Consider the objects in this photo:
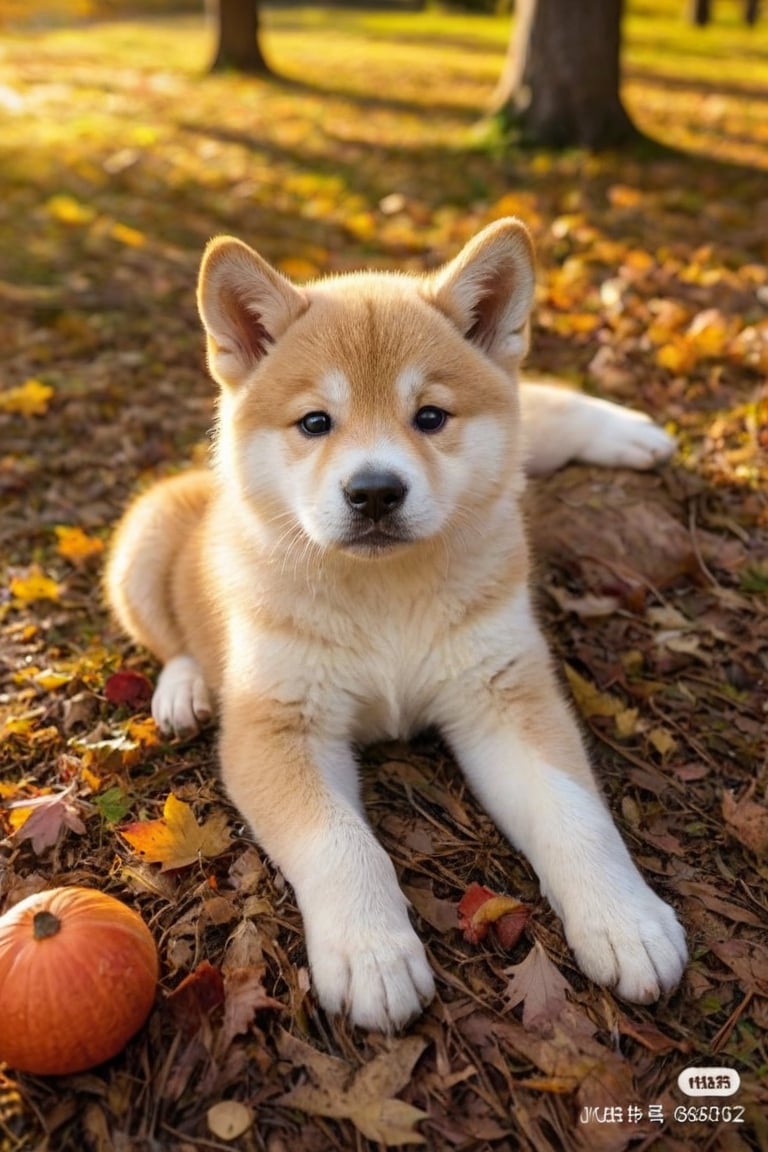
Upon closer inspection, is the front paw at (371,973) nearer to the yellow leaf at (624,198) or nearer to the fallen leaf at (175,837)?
the fallen leaf at (175,837)

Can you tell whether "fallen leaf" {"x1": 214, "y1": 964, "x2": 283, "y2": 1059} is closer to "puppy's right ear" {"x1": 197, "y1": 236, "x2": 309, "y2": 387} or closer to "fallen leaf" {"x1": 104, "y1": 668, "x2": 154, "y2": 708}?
"fallen leaf" {"x1": 104, "y1": 668, "x2": 154, "y2": 708}

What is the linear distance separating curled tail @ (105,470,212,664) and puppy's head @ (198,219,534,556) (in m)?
0.78

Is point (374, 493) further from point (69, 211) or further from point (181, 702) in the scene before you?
point (69, 211)

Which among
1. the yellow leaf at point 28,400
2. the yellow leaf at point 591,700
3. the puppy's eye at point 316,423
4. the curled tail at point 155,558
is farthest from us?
the yellow leaf at point 28,400

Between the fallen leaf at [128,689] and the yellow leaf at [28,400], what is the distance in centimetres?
228

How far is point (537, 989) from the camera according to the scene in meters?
2.31

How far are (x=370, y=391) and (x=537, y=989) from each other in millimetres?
1675

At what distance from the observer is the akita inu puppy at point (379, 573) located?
254cm

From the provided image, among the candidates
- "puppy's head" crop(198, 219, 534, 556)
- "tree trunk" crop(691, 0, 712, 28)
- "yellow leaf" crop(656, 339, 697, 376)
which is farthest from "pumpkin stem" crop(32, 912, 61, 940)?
"tree trunk" crop(691, 0, 712, 28)

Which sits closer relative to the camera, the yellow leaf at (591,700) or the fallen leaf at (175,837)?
the fallen leaf at (175,837)

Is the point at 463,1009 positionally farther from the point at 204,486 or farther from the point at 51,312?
the point at 51,312

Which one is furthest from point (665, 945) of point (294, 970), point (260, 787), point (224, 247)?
point (224, 247)

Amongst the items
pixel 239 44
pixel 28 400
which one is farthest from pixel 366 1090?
pixel 239 44

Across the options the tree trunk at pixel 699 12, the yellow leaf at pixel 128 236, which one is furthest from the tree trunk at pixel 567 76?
the tree trunk at pixel 699 12
